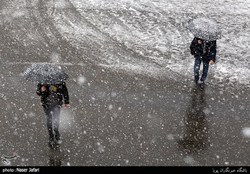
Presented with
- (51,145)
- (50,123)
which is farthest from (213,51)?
(51,145)

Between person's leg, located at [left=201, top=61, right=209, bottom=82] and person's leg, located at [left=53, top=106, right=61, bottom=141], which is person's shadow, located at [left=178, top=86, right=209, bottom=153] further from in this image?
person's leg, located at [left=53, top=106, right=61, bottom=141]

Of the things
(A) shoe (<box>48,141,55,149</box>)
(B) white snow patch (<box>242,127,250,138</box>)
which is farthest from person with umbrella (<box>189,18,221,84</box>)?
(A) shoe (<box>48,141,55,149</box>)

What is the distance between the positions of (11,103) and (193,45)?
16.8 feet

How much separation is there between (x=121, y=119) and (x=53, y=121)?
1904 millimetres

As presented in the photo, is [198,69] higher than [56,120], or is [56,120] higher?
[56,120]

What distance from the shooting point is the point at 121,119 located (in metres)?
9.76

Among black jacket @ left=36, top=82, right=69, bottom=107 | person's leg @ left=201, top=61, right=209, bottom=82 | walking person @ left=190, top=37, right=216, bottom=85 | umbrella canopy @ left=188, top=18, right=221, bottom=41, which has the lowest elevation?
person's leg @ left=201, top=61, right=209, bottom=82

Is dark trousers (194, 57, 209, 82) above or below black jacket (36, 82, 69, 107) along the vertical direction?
below

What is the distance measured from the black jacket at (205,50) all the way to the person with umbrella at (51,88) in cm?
417

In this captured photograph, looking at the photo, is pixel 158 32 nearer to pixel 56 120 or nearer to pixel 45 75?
pixel 56 120

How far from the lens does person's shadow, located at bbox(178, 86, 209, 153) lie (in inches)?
356

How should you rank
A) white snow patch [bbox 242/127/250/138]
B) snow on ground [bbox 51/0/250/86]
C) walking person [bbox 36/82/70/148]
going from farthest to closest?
snow on ground [bbox 51/0/250/86]
white snow patch [bbox 242/127/250/138]
walking person [bbox 36/82/70/148]

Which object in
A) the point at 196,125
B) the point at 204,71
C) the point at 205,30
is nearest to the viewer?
the point at 196,125

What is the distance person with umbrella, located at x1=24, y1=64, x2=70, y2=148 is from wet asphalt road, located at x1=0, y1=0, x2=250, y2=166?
0.66 m
